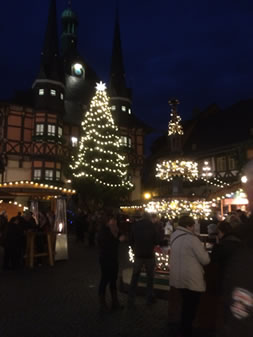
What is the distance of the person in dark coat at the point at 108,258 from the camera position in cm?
703

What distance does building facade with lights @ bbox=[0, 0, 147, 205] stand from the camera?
113ft

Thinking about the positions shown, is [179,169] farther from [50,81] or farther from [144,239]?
[50,81]

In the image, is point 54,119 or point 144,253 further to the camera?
point 54,119

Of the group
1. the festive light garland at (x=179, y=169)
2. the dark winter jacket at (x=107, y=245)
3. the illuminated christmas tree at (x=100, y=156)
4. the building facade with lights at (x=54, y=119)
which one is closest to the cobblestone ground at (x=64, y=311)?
the dark winter jacket at (x=107, y=245)

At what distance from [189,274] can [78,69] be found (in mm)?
41410

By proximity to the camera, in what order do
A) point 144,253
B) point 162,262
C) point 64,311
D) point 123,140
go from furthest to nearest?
point 123,140 < point 162,262 < point 144,253 < point 64,311

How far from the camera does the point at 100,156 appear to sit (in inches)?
1155

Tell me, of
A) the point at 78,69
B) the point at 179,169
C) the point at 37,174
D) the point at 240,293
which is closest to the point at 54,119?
the point at 37,174

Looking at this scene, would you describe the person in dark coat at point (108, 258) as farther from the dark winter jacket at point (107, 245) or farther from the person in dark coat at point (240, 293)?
the person in dark coat at point (240, 293)

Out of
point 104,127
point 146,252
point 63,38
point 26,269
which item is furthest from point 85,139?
point 63,38

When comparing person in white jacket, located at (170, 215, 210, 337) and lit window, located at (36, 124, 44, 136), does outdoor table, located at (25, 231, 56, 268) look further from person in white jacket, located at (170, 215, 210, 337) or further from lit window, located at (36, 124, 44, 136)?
lit window, located at (36, 124, 44, 136)

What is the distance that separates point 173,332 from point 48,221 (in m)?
8.34

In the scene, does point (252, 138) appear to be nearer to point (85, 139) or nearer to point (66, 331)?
point (85, 139)

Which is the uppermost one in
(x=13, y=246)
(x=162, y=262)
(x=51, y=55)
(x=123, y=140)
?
(x=51, y=55)
